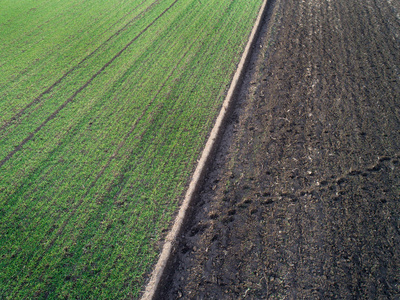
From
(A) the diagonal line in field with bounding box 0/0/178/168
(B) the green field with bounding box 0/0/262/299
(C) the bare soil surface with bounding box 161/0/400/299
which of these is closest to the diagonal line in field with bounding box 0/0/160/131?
(B) the green field with bounding box 0/0/262/299

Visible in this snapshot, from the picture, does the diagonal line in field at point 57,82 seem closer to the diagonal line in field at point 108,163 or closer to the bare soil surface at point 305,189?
the diagonal line in field at point 108,163

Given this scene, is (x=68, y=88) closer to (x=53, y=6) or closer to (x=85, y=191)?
(x=85, y=191)

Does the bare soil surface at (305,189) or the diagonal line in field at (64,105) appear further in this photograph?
the diagonal line in field at (64,105)

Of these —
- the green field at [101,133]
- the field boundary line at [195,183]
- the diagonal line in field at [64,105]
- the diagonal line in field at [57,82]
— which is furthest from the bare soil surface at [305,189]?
the diagonal line in field at [57,82]

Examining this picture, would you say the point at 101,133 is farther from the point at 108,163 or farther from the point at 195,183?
the point at 195,183

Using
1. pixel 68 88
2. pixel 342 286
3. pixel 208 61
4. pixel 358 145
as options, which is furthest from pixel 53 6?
Answer: pixel 342 286

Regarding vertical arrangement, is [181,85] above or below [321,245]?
above
